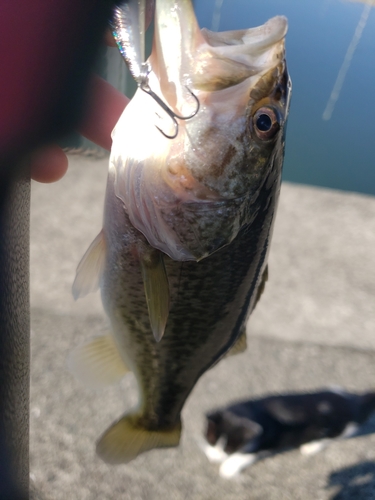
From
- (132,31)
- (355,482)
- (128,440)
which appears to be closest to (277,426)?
(355,482)

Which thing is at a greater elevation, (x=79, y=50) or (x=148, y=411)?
(x=79, y=50)

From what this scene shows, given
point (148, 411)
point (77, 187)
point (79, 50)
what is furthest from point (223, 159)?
point (77, 187)

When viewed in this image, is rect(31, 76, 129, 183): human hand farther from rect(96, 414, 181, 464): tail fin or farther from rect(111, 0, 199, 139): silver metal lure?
rect(96, 414, 181, 464): tail fin

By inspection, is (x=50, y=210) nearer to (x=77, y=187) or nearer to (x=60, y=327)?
(x=77, y=187)

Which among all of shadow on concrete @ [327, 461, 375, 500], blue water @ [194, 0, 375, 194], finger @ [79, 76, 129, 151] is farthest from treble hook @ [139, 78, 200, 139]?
blue water @ [194, 0, 375, 194]

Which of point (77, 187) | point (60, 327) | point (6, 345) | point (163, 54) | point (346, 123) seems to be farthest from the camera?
point (346, 123)

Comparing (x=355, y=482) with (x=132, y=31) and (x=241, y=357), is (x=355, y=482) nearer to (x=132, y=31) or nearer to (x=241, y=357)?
(x=241, y=357)

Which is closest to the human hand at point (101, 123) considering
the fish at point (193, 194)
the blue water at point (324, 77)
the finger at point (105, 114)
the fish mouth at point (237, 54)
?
the finger at point (105, 114)

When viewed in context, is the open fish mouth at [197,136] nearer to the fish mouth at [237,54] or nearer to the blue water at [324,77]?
the fish mouth at [237,54]
